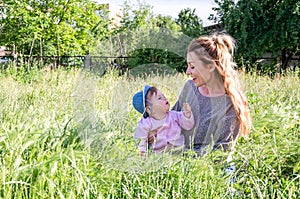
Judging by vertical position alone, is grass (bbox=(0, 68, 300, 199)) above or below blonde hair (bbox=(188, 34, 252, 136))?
below

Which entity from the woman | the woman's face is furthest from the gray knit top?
the woman's face

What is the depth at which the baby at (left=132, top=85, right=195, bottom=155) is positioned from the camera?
257cm

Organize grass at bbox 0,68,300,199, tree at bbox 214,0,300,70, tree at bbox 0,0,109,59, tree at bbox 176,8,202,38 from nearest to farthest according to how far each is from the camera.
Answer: grass at bbox 0,68,300,199 < tree at bbox 176,8,202,38 < tree at bbox 0,0,109,59 < tree at bbox 214,0,300,70

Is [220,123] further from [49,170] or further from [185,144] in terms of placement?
[49,170]

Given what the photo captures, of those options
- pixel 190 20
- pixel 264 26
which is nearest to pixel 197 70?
pixel 190 20

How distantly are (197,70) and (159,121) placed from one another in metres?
0.41

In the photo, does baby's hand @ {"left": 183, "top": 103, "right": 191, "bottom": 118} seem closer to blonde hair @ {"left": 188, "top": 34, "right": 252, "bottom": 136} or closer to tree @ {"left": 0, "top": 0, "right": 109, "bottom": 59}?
blonde hair @ {"left": 188, "top": 34, "right": 252, "bottom": 136}

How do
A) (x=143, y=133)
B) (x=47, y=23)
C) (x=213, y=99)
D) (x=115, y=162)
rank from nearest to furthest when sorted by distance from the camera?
(x=115, y=162) → (x=143, y=133) → (x=213, y=99) → (x=47, y=23)

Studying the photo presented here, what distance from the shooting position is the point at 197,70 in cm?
264

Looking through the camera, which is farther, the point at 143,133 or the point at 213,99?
the point at 213,99

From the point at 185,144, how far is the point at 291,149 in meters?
0.93

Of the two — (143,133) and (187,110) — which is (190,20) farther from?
(143,133)

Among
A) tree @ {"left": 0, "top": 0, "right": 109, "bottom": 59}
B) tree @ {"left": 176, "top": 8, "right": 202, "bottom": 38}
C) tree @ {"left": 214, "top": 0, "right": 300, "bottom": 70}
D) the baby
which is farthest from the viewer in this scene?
tree @ {"left": 214, "top": 0, "right": 300, "bottom": 70}

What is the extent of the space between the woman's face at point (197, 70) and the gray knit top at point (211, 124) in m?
0.13
